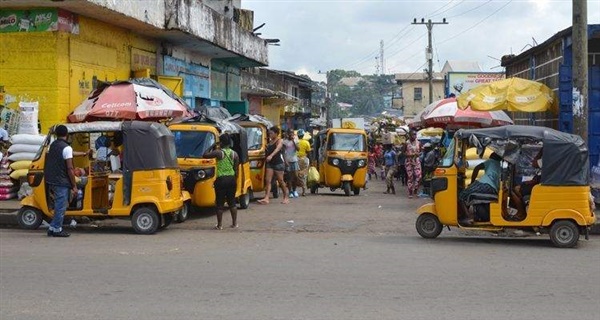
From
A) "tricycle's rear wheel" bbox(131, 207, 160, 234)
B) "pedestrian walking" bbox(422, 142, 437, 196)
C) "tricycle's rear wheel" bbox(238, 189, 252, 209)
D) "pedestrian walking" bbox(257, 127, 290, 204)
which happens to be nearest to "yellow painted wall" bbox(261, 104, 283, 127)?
"pedestrian walking" bbox(422, 142, 437, 196)

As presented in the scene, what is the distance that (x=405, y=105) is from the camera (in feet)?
283

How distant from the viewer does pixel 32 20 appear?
1698 cm

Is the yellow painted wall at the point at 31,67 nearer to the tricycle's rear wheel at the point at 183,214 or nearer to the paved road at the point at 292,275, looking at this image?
the paved road at the point at 292,275

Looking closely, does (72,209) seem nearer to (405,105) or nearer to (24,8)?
(24,8)

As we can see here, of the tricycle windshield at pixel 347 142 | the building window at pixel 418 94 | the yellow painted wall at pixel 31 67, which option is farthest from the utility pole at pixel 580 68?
the building window at pixel 418 94

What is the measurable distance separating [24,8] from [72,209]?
6.10 metres

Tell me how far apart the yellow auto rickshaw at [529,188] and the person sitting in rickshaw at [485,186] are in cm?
5

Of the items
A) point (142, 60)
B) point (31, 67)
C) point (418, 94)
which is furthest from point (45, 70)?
point (418, 94)

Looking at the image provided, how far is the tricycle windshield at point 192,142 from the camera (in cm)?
1487

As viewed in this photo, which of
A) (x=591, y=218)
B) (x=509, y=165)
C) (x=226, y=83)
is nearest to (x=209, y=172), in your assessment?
(x=509, y=165)

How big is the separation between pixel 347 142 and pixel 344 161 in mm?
921

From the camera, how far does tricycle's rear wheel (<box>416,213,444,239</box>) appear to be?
40.5 ft

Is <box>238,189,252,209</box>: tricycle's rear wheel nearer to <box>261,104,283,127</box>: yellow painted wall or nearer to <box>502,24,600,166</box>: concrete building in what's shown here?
<box>502,24,600,166</box>: concrete building

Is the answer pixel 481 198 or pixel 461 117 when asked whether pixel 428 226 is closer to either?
pixel 481 198
